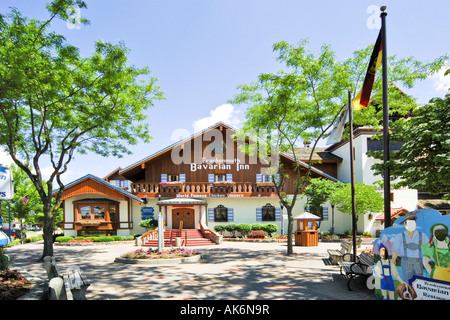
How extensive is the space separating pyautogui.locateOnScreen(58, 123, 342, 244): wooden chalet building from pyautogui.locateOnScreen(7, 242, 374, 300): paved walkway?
10.7m

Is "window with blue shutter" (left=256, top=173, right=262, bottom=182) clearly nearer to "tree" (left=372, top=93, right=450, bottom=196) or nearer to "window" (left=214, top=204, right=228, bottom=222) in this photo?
"window" (left=214, top=204, right=228, bottom=222)

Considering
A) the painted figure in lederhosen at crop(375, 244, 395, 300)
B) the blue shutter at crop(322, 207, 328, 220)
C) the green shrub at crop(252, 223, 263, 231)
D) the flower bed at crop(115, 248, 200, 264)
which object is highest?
the painted figure in lederhosen at crop(375, 244, 395, 300)

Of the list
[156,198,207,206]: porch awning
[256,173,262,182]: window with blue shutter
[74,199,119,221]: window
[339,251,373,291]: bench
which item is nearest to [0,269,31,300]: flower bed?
[339,251,373,291]: bench

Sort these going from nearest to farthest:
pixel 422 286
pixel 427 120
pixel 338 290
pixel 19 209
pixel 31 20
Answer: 1. pixel 422 286
2. pixel 427 120
3. pixel 338 290
4. pixel 31 20
5. pixel 19 209

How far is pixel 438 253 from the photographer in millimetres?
5246

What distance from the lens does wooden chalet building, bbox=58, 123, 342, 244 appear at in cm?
2619

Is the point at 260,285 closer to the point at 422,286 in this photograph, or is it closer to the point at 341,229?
the point at 422,286

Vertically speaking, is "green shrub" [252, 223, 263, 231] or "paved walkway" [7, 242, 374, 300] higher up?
"paved walkway" [7, 242, 374, 300]

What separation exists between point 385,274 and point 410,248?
3.28ft

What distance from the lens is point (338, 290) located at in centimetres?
898

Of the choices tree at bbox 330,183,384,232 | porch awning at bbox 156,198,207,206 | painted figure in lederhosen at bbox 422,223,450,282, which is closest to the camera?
painted figure in lederhosen at bbox 422,223,450,282
